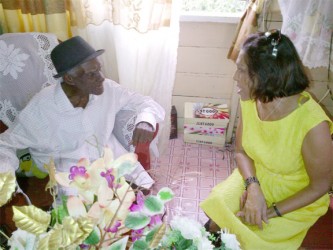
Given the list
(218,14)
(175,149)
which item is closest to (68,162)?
(175,149)

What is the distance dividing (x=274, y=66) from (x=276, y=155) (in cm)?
36

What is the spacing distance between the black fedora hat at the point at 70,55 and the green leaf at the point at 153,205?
1039 millimetres

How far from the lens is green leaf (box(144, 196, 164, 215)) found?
0.61m

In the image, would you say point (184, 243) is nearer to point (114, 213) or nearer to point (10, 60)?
point (114, 213)

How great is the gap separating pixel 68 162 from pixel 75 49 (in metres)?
0.56

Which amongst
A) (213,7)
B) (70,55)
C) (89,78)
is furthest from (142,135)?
(213,7)

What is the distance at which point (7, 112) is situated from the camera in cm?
174

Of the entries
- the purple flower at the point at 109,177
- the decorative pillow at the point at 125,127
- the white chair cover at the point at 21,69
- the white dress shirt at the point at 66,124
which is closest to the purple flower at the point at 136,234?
the purple flower at the point at 109,177

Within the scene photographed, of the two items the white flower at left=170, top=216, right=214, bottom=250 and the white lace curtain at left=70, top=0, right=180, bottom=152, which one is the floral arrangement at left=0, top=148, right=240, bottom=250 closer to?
the white flower at left=170, top=216, right=214, bottom=250

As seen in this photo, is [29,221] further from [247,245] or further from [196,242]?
[247,245]

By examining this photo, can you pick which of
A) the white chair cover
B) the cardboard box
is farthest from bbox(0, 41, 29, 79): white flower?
the cardboard box

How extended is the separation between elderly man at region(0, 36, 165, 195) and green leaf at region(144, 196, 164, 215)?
822 millimetres

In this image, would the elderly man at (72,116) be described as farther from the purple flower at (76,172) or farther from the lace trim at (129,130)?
the purple flower at (76,172)

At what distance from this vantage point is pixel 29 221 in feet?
1.74
